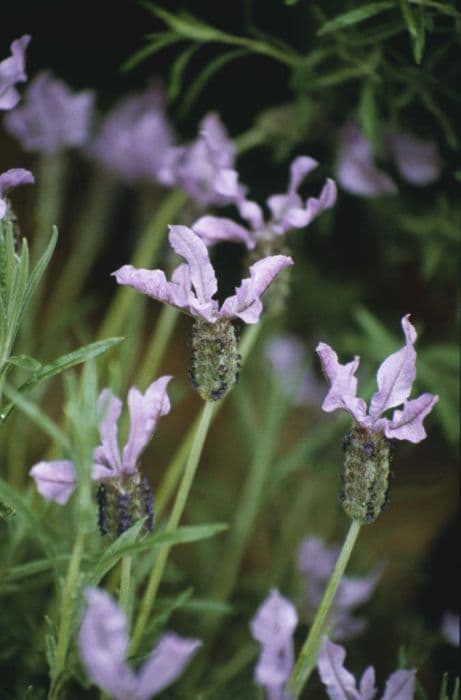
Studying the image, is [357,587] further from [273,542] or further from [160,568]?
[160,568]

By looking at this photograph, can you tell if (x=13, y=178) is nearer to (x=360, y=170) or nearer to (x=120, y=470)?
(x=120, y=470)

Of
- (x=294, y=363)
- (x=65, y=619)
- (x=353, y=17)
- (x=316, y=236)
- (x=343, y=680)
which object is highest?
(x=353, y=17)

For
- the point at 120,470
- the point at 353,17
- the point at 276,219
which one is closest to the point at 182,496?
the point at 120,470

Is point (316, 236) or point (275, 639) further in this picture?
point (316, 236)

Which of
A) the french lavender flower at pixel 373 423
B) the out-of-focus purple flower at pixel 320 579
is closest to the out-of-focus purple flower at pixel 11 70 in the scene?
the french lavender flower at pixel 373 423

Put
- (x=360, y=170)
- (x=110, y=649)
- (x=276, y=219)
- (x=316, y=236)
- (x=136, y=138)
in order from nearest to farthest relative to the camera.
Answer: (x=110, y=649)
(x=276, y=219)
(x=360, y=170)
(x=136, y=138)
(x=316, y=236)

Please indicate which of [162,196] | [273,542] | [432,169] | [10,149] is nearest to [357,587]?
[273,542]

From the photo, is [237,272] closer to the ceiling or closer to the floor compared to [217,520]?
closer to the ceiling

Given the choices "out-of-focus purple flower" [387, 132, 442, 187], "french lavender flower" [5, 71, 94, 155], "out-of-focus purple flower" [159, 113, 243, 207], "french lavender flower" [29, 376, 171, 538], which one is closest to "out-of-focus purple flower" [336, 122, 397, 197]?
"out-of-focus purple flower" [387, 132, 442, 187]
